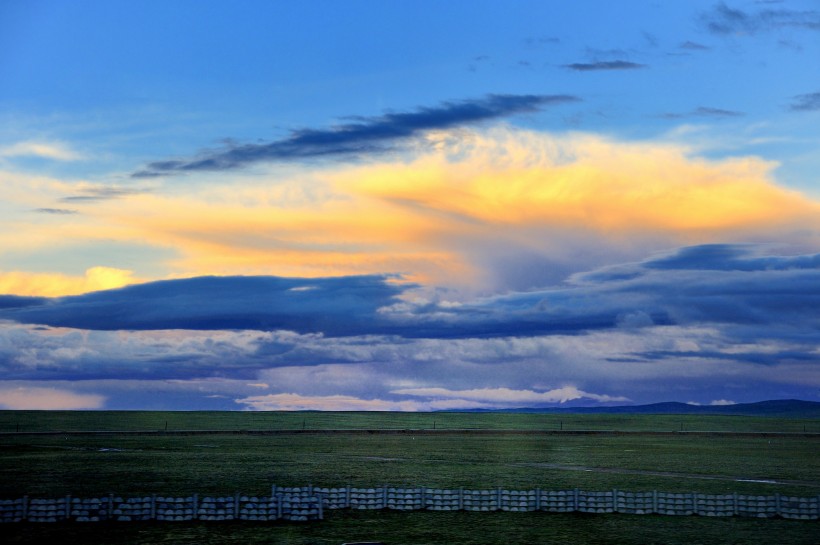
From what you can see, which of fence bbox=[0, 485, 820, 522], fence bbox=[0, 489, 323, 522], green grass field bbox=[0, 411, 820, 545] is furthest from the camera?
fence bbox=[0, 485, 820, 522]

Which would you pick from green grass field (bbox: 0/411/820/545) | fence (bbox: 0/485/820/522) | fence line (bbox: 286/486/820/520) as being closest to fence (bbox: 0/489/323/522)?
fence (bbox: 0/485/820/522)

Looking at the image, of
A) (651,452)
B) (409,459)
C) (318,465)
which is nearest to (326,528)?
(318,465)

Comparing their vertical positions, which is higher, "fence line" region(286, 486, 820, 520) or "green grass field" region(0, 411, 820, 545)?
"fence line" region(286, 486, 820, 520)

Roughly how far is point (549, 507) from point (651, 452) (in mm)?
73314

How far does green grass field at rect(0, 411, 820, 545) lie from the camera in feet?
181

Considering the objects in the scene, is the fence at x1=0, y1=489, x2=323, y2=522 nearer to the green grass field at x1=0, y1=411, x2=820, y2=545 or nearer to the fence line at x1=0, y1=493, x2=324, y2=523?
the fence line at x1=0, y1=493, x2=324, y2=523

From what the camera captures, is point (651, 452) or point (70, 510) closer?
point (70, 510)

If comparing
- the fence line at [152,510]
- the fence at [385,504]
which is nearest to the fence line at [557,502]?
the fence at [385,504]

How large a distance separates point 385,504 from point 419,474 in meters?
29.2

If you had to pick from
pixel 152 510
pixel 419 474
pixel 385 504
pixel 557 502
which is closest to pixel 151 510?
pixel 152 510

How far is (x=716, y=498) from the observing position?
65125 mm

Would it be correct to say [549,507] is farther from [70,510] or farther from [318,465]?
[318,465]

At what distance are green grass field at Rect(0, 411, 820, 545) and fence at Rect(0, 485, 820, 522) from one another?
130 centimetres

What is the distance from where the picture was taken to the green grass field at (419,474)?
2168 inches
